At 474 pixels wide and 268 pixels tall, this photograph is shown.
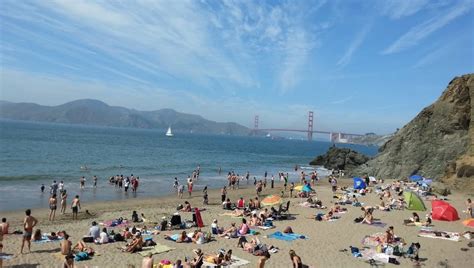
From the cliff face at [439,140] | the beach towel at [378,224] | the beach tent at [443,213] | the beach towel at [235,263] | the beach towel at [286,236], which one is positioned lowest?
the beach towel at [235,263]

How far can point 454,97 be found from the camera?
40.1 m

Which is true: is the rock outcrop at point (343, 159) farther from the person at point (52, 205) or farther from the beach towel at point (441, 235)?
the person at point (52, 205)

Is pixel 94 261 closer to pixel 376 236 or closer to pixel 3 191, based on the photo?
pixel 376 236

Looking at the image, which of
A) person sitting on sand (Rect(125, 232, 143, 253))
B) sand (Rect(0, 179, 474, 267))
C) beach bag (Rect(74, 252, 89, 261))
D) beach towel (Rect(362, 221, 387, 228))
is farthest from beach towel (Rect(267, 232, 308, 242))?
beach bag (Rect(74, 252, 89, 261))

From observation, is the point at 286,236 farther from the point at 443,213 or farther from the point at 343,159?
the point at 343,159

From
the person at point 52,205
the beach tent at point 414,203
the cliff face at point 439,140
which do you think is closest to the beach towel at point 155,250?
the person at point 52,205

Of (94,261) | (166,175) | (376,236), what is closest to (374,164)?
(166,175)

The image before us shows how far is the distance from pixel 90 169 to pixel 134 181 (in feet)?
52.4

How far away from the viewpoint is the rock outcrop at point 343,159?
205 ft

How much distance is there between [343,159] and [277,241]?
167 ft

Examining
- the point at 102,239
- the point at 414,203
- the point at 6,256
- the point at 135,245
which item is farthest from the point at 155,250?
the point at 414,203

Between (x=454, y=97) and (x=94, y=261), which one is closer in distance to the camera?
(x=94, y=261)

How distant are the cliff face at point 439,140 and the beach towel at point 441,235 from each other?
17.6 metres

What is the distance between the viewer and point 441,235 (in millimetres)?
17109
